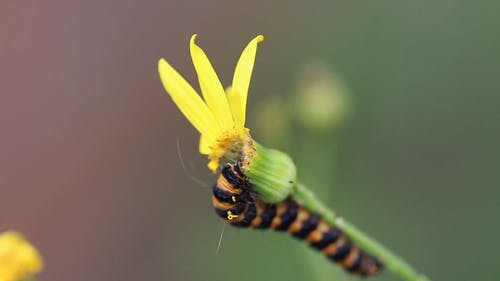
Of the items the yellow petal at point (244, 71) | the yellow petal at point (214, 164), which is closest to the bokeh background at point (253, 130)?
the yellow petal at point (214, 164)

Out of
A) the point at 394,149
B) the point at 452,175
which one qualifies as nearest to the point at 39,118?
the point at 394,149

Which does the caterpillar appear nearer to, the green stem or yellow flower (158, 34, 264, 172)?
yellow flower (158, 34, 264, 172)

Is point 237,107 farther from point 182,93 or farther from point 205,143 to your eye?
point 205,143

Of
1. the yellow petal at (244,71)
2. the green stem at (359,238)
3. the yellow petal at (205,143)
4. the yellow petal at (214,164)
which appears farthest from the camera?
the yellow petal at (214,164)

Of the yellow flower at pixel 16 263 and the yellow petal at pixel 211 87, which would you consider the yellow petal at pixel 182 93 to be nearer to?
the yellow petal at pixel 211 87

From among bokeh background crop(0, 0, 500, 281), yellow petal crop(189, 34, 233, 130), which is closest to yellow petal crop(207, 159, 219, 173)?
yellow petal crop(189, 34, 233, 130)

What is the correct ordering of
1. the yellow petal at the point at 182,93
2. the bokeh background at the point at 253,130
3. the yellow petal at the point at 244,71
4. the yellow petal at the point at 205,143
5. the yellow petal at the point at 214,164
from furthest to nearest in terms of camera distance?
the bokeh background at the point at 253,130, the yellow petal at the point at 214,164, the yellow petal at the point at 205,143, the yellow petal at the point at 182,93, the yellow petal at the point at 244,71

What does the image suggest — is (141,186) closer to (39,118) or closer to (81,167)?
(81,167)
